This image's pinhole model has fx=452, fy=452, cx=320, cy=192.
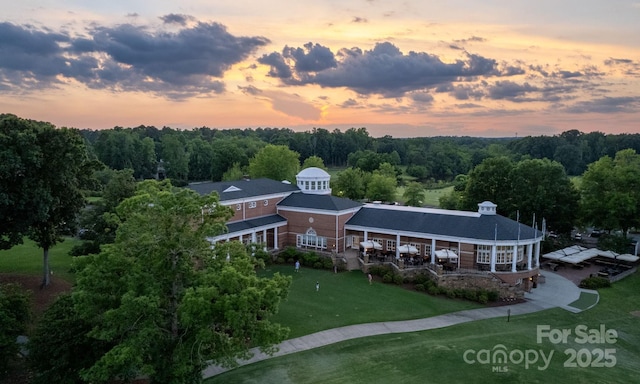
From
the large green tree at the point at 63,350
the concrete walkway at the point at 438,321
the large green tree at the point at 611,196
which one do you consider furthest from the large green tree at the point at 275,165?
the large green tree at the point at 63,350

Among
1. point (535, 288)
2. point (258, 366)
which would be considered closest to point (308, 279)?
point (258, 366)

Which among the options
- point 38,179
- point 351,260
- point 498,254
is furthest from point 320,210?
point 38,179

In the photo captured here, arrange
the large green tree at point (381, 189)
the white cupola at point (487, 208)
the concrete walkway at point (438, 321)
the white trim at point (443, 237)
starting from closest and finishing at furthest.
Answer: the concrete walkway at point (438, 321), the white trim at point (443, 237), the white cupola at point (487, 208), the large green tree at point (381, 189)

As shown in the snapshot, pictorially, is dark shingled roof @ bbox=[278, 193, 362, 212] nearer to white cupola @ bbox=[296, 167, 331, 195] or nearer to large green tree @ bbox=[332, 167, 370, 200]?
white cupola @ bbox=[296, 167, 331, 195]

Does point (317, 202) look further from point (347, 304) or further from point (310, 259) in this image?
point (347, 304)

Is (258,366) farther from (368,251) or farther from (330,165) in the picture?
(330,165)

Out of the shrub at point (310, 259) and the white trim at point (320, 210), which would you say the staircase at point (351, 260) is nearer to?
the shrub at point (310, 259)

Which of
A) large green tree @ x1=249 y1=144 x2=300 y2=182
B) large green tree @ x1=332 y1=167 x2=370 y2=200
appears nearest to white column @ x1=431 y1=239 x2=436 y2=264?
large green tree @ x1=332 y1=167 x2=370 y2=200
